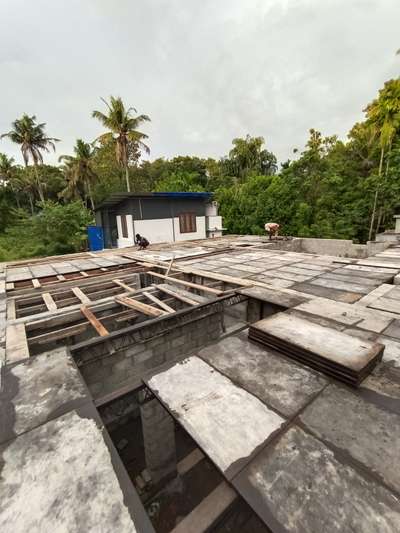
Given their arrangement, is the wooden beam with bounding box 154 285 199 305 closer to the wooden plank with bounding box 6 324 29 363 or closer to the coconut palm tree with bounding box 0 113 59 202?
the wooden plank with bounding box 6 324 29 363

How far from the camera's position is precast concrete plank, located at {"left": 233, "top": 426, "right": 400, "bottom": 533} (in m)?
1.31

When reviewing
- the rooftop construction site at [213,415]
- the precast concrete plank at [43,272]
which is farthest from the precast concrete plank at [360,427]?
the precast concrete plank at [43,272]

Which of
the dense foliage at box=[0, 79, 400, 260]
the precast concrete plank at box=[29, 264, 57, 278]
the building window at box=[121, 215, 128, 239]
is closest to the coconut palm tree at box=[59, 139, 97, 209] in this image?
the dense foliage at box=[0, 79, 400, 260]

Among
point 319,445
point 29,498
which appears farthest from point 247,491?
point 29,498

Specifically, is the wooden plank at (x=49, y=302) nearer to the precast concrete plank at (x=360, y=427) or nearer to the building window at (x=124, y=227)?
the precast concrete plank at (x=360, y=427)

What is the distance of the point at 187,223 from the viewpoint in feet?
59.3

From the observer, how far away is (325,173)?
54.0 feet

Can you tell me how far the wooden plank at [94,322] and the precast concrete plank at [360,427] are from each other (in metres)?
2.79

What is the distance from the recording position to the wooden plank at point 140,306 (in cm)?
431

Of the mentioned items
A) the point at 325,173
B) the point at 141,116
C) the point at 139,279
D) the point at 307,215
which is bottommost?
the point at 139,279

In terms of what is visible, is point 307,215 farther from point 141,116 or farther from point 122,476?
point 122,476

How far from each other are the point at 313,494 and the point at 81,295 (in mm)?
5298

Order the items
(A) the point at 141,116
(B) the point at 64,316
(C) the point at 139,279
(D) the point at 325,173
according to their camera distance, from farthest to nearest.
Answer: (A) the point at 141,116 < (D) the point at 325,173 < (C) the point at 139,279 < (B) the point at 64,316

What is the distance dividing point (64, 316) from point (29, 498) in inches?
132
